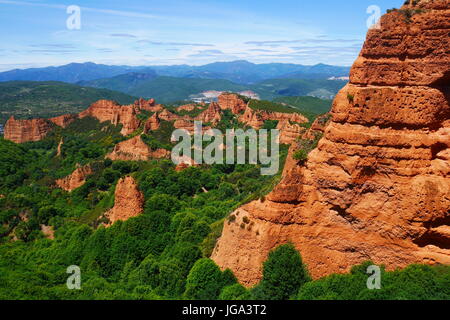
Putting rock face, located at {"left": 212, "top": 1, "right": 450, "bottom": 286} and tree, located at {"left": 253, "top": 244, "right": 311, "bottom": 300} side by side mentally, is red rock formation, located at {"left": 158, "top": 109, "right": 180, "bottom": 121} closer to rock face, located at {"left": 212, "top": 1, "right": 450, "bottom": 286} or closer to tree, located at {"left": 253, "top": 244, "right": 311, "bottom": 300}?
rock face, located at {"left": 212, "top": 1, "right": 450, "bottom": 286}

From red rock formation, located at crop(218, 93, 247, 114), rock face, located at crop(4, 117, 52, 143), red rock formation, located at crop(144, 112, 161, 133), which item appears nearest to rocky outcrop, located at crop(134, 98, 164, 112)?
red rock formation, located at crop(218, 93, 247, 114)

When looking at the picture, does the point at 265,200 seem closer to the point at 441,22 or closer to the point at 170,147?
the point at 441,22

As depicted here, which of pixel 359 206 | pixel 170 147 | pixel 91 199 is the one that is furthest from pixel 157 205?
pixel 170 147

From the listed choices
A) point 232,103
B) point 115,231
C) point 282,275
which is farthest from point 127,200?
point 232,103

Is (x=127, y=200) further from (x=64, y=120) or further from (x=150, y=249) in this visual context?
(x=64, y=120)

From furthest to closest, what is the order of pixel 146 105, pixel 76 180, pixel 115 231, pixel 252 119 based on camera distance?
pixel 146 105
pixel 252 119
pixel 76 180
pixel 115 231

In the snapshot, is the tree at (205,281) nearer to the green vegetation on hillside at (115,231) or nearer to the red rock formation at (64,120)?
the green vegetation on hillside at (115,231)
